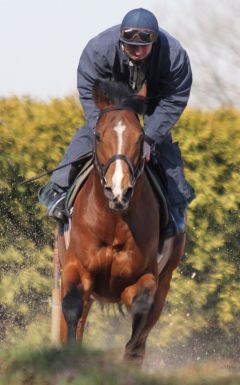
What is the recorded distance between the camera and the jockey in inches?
267

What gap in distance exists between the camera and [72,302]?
21.7 feet

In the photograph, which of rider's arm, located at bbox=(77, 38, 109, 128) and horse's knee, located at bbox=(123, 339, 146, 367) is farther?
rider's arm, located at bbox=(77, 38, 109, 128)

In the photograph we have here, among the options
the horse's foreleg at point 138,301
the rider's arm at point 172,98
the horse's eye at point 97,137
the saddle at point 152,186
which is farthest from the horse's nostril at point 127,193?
the rider's arm at point 172,98

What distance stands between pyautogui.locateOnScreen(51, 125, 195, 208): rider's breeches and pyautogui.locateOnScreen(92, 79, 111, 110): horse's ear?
0.45 m

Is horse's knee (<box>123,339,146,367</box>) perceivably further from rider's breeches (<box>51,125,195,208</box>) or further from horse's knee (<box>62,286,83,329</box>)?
rider's breeches (<box>51,125,195,208</box>)

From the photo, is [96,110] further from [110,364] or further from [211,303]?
[211,303]

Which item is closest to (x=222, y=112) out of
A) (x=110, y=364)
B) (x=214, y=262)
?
(x=214, y=262)

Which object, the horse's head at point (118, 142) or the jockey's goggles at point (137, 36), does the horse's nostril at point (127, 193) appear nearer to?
the horse's head at point (118, 142)

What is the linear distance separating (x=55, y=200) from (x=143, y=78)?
108 centimetres

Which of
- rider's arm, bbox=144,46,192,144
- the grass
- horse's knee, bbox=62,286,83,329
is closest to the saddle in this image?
rider's arm, bbox=144,46,192,144

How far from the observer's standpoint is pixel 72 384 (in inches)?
181

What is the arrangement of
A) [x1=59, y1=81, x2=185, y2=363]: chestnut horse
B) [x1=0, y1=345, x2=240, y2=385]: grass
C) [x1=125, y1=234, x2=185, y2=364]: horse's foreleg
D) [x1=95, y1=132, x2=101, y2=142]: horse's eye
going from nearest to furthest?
[x1=0, y1=345, x2=240, y2=385]: grass, [x1=95, y1=132, x2=101, y2=142]: horse's eye, [x1=59, y1=81, x2=185, y2=363]: chestnut horse, [x1=125, y1=234, x2=185, y2=364]: horse's foreleg

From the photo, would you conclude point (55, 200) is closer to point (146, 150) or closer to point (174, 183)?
point (174, 183)

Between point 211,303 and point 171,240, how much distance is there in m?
2.51
